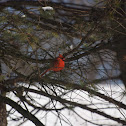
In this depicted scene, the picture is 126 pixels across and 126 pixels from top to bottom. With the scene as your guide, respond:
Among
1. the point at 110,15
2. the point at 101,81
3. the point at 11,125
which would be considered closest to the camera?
the point at 110,15

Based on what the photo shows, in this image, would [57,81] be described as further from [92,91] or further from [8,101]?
[8,101]

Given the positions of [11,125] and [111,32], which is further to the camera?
[11,125]

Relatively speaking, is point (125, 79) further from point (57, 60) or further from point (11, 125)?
point (11, 125)

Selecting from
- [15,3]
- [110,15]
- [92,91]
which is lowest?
[92,91]

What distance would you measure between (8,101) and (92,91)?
1.54 feet

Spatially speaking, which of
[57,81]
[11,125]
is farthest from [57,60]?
[11,125]

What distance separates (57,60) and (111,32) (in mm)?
347

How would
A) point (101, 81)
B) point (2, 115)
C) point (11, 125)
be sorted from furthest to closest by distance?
point (11, 125), point (2, 115), point (101, 81)

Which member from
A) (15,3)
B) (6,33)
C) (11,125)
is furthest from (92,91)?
(11,125)

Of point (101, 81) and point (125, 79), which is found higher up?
point (125, 79)

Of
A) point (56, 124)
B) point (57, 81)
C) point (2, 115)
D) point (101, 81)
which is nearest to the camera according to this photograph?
point (57, 81)

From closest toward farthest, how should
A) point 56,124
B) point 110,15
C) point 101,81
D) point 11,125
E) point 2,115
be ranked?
point 110,15
point 101,81
point 2,115
point 56,124
point 11,125

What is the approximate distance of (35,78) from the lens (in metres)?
0.96

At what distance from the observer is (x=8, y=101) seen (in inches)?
40.2
